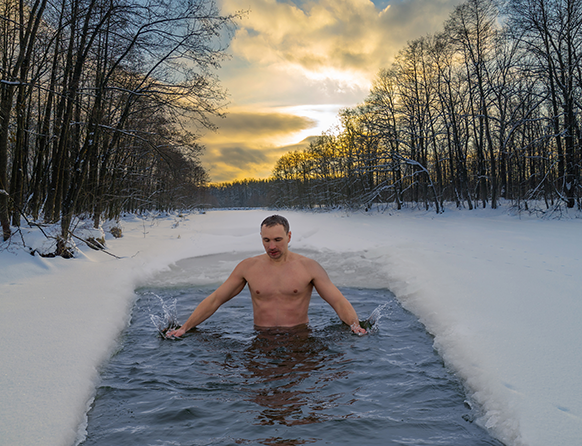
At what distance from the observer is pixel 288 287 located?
13.7 feet

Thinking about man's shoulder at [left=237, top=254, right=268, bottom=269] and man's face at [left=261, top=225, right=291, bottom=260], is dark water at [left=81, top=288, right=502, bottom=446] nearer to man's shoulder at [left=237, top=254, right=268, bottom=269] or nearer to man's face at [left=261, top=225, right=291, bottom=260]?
man's shoulder at [left=237, top=254, right=268, bottom=269]

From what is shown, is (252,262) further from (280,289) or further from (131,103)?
(131,103)

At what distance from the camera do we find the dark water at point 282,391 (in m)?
2.34

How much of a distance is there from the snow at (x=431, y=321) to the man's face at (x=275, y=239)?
1.81 m

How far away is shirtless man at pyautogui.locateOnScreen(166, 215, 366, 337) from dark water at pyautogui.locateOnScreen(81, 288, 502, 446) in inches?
6.9

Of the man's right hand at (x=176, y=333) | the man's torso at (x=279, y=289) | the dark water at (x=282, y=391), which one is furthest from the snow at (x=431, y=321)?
the man's torso at (x=279, y=289)

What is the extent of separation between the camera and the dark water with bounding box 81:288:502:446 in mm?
2340

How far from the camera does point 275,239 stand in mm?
3986

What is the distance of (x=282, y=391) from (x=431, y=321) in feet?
7.98

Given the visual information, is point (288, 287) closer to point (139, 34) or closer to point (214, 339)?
point (214, 339)

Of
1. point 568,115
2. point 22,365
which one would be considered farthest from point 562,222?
point 22,365

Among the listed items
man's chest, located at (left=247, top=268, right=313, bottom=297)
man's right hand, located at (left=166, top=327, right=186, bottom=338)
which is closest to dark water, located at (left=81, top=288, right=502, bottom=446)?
man's right hand, located at (left=166, top=327, right=186, bottom=338)

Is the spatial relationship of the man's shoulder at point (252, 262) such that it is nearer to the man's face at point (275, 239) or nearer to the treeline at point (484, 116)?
the man's face at point (275, 239)

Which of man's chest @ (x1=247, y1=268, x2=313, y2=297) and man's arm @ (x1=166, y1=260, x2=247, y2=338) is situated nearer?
man's chest @ (x1=247, y1=268, x2=313, y2=297)
